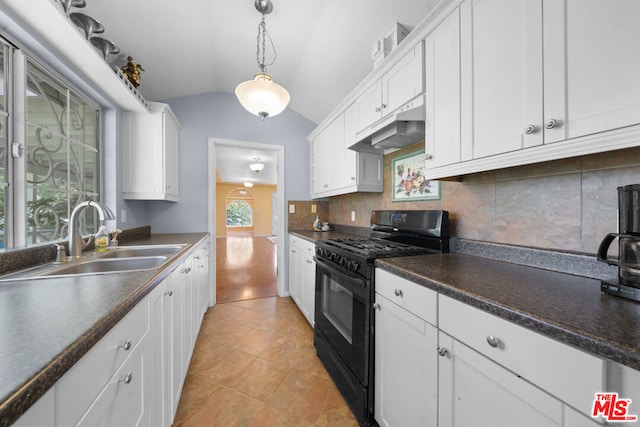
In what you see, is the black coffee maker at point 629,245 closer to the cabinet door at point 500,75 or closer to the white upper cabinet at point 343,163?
the cabinet door at point 500,75

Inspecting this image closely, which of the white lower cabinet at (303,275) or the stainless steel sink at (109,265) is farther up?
the stainless steel sink at (109,265)

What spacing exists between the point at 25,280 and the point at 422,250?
6.36ft

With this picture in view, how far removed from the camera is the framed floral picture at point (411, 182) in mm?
1857

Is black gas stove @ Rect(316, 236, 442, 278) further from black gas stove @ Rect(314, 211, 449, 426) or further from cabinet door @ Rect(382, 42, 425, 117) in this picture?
cabinet door @ Rect(382, 42, 425, 117)

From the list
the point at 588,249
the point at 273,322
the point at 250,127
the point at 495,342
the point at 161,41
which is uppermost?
the point at 161,41

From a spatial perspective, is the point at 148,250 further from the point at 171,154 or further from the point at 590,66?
the point at 590,66

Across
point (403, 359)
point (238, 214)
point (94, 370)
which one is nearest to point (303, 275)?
point (403, 359)

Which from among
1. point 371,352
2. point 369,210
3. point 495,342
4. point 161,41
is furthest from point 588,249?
point 161,41

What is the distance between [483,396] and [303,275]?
6.56 feet

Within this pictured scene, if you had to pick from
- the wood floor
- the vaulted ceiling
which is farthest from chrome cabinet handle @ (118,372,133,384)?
the wood floor

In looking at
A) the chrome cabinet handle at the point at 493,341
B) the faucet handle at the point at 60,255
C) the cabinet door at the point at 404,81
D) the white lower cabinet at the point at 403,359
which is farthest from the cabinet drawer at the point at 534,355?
the faucet handle at the point at 60,255

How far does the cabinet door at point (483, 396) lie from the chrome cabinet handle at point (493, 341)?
0.20 feet

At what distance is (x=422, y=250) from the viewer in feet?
5.19

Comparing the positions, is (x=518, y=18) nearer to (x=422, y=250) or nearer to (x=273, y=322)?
(x=422, y=250)
